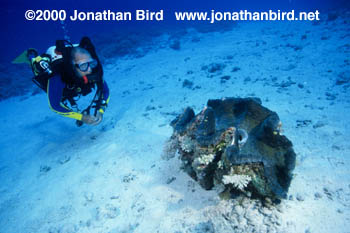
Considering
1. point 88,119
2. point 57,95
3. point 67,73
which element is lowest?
point 88,119

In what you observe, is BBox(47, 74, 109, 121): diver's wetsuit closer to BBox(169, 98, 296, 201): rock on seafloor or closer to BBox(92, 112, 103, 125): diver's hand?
BBox(92, 112, 103, 125): diver's hand

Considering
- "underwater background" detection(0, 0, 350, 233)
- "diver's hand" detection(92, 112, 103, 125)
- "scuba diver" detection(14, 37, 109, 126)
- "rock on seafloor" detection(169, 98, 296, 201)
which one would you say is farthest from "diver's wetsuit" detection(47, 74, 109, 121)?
"rock on seafloor" detection(169, 98, 296, 201)

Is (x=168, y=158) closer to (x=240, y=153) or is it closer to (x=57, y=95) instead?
(x=240, y=153)

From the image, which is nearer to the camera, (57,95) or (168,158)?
(168,158)

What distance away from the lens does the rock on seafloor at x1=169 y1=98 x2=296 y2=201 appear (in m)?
2.17

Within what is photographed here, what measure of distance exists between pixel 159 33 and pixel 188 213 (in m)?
29.1

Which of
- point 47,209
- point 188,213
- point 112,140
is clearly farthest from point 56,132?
point 188,213

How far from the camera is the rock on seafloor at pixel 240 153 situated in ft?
7.12

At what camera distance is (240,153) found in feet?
7.00

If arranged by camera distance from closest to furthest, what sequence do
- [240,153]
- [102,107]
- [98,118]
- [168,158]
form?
[240,153]
[168,158]
[98,118]
[102,107]

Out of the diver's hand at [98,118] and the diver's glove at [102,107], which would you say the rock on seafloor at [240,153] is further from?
the diver's glove at [102,107]

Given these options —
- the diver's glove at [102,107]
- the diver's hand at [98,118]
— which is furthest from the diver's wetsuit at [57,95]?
the diver's glove at [102,107]

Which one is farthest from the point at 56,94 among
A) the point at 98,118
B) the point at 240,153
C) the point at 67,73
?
the point at 240,153

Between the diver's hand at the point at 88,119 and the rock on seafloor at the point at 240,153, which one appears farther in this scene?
the diver's hand at the point at 88,119
